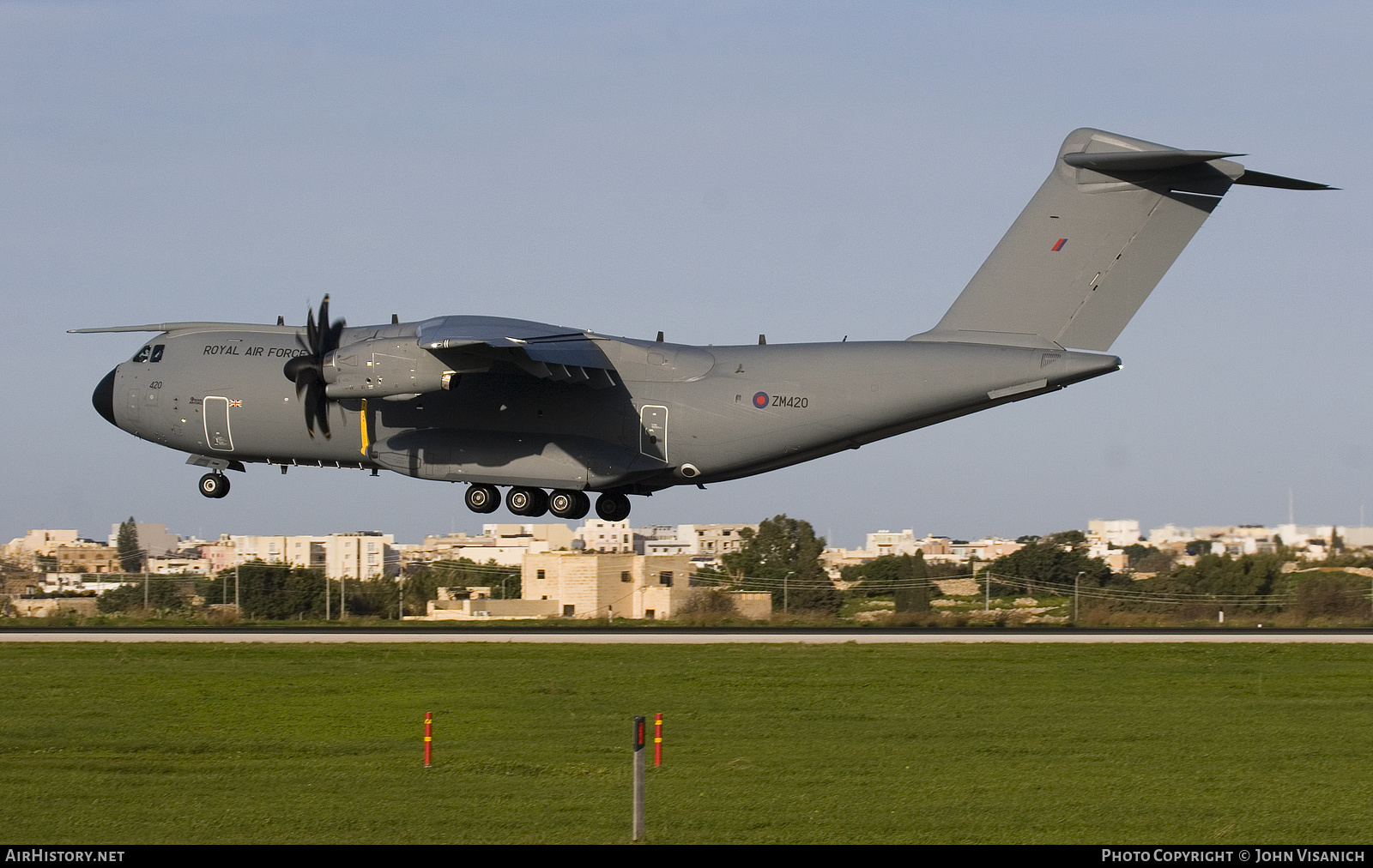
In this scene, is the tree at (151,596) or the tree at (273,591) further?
the tree at (273,591)

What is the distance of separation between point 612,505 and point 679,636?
119 inches

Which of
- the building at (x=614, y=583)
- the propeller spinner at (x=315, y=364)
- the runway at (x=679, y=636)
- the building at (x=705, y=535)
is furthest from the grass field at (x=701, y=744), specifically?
the building at (x=705, y=535)

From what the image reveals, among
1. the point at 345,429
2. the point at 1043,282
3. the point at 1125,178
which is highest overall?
the point at 1125,178

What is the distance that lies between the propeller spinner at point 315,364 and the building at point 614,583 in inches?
616

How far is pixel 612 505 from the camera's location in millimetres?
25906

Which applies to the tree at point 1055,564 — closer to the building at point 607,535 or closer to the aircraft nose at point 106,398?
the aircraft nose at point 106,398

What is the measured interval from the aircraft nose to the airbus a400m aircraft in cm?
5

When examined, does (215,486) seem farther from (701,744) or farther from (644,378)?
(701,744)

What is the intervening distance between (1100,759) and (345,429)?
14845 millimetres

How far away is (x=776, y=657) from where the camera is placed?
77.4 feet

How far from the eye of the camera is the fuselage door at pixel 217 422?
2569 centimetres

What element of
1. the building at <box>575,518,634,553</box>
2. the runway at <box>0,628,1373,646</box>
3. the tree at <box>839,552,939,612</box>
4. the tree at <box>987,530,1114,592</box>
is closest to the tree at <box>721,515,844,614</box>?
the tree at <box>839,552,939,612</box>
